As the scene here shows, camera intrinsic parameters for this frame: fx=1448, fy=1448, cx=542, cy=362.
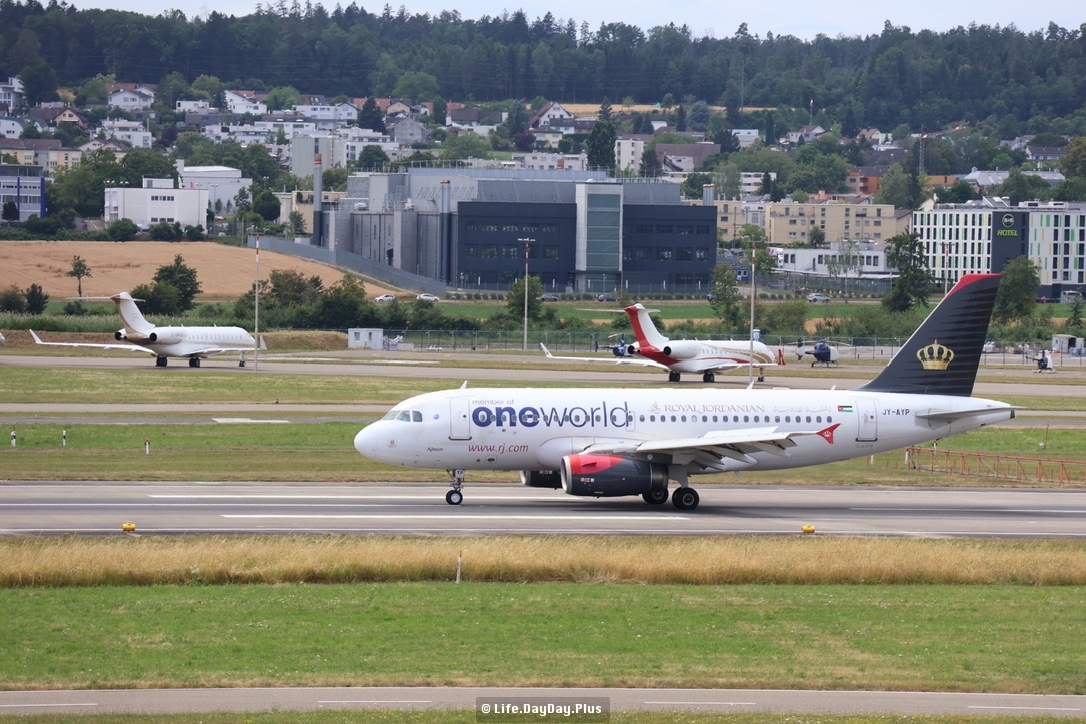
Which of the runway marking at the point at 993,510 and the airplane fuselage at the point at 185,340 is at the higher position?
the airplane fuselage at the point at 185,340

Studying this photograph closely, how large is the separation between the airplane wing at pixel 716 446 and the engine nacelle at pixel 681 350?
49339 millimetres

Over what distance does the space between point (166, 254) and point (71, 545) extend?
15460 cm

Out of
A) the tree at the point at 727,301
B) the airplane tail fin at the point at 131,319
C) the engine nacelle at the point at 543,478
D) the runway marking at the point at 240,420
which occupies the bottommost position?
the runway marking at the point at 240,420

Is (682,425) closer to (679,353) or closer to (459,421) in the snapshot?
(459,421)

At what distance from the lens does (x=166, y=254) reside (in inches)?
7175

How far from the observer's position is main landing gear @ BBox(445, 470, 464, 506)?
4375cm

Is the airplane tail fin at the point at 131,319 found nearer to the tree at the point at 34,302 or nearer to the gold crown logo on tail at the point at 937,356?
the tree at the point at 34,302

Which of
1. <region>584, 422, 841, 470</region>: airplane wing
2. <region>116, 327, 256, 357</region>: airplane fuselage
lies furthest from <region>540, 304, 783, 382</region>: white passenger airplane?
<region>584, 422, 841, 470</region>: airplane wing

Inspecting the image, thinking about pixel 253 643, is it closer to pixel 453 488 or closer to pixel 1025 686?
pixel 1025 686

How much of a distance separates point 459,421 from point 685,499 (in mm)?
7233

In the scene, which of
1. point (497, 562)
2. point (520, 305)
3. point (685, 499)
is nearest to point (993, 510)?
point (685, 499)

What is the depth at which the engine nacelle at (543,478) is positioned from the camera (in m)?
44.4

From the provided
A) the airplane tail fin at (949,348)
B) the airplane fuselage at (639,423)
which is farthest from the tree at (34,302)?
the airplane tail fin at (949,348)

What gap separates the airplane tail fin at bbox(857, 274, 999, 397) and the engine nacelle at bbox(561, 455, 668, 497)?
955cm
